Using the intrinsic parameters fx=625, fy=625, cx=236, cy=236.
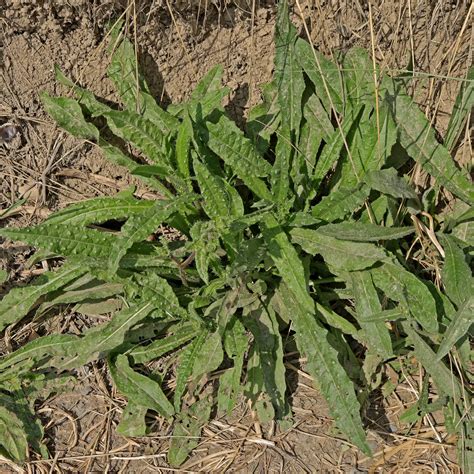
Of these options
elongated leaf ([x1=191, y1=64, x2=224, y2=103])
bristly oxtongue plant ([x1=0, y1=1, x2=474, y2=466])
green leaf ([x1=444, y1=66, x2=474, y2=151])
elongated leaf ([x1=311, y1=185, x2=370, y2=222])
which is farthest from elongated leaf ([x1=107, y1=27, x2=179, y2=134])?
green leaf ([x1=444, y1=66, x2=474, y2=151])

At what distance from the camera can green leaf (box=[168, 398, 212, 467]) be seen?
6.89ft

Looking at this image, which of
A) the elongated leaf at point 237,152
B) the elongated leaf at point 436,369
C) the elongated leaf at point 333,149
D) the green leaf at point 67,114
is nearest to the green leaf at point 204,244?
the elongated leaf at point 237,152

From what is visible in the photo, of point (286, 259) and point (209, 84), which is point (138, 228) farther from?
point (209, 84)

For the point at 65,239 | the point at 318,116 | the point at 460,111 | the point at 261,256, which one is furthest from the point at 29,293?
the point at 460,111

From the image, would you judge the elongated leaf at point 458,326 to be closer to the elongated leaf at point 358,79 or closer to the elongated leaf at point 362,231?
the elongated leaf at point 362,231

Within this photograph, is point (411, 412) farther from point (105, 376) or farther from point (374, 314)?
point (105, 376)

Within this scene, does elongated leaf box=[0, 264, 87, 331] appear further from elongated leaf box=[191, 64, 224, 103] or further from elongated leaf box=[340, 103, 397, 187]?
elongated leaf box=[340, 103, 397, 187]

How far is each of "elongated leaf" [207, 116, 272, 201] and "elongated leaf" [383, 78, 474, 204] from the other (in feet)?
1.50

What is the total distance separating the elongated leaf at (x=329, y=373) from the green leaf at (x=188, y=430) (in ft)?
1.39

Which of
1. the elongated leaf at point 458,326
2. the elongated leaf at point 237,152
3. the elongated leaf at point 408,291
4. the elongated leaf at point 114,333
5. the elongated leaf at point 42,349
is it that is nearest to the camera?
the elongated leaf at point 458,326

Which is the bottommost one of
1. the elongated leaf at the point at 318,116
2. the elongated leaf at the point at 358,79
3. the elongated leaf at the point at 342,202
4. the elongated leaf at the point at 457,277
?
the elongated leaf at the point at 457,277

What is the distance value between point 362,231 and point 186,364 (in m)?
0.71

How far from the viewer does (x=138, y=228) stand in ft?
6.10

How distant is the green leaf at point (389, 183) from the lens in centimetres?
187
